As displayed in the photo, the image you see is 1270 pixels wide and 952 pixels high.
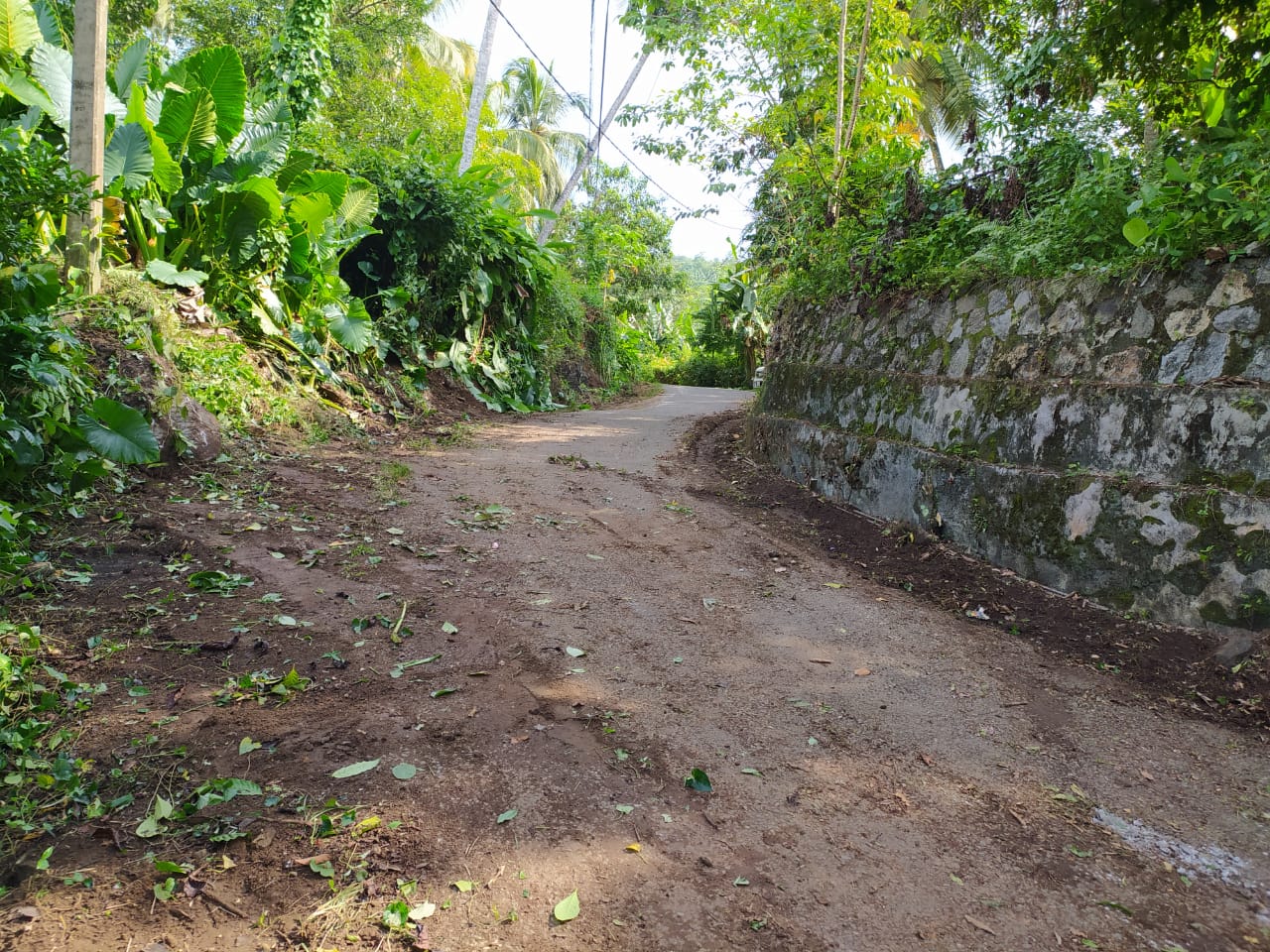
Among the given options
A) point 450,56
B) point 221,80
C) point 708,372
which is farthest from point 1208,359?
point 450,56

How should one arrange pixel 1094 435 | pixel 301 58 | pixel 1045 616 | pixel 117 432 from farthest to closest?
pixel 301 58
pixel 117 432
pixel 1094 435
pixel 1045 616

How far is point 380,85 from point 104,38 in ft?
45.6

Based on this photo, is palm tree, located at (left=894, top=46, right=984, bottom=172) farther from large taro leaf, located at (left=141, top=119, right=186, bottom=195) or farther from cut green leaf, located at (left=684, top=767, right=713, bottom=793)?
cut green leaf, located at (left=684, top=767, right=713, bottom=793)

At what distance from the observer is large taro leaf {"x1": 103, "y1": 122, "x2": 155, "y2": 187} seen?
615 centimetres

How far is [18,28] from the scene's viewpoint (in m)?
6.05

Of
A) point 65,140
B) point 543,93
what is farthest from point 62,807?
point 543,93

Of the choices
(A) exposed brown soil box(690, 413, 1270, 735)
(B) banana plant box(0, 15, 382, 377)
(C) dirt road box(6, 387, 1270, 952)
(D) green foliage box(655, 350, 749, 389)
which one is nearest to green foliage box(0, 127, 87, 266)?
(B) banana plant box(0, 15, 382, 377)

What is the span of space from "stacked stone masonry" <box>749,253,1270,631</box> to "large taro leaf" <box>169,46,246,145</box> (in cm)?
598

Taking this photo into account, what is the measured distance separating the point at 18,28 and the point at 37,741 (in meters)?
6.21

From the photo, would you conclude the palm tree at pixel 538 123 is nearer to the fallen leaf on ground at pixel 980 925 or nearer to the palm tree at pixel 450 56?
the palm tree at pixel 450 56

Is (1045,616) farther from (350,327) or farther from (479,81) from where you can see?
(479,81)

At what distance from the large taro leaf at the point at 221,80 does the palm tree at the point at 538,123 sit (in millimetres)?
24873

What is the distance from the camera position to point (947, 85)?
723 inches

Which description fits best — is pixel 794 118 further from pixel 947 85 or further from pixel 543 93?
pixel 543 93
